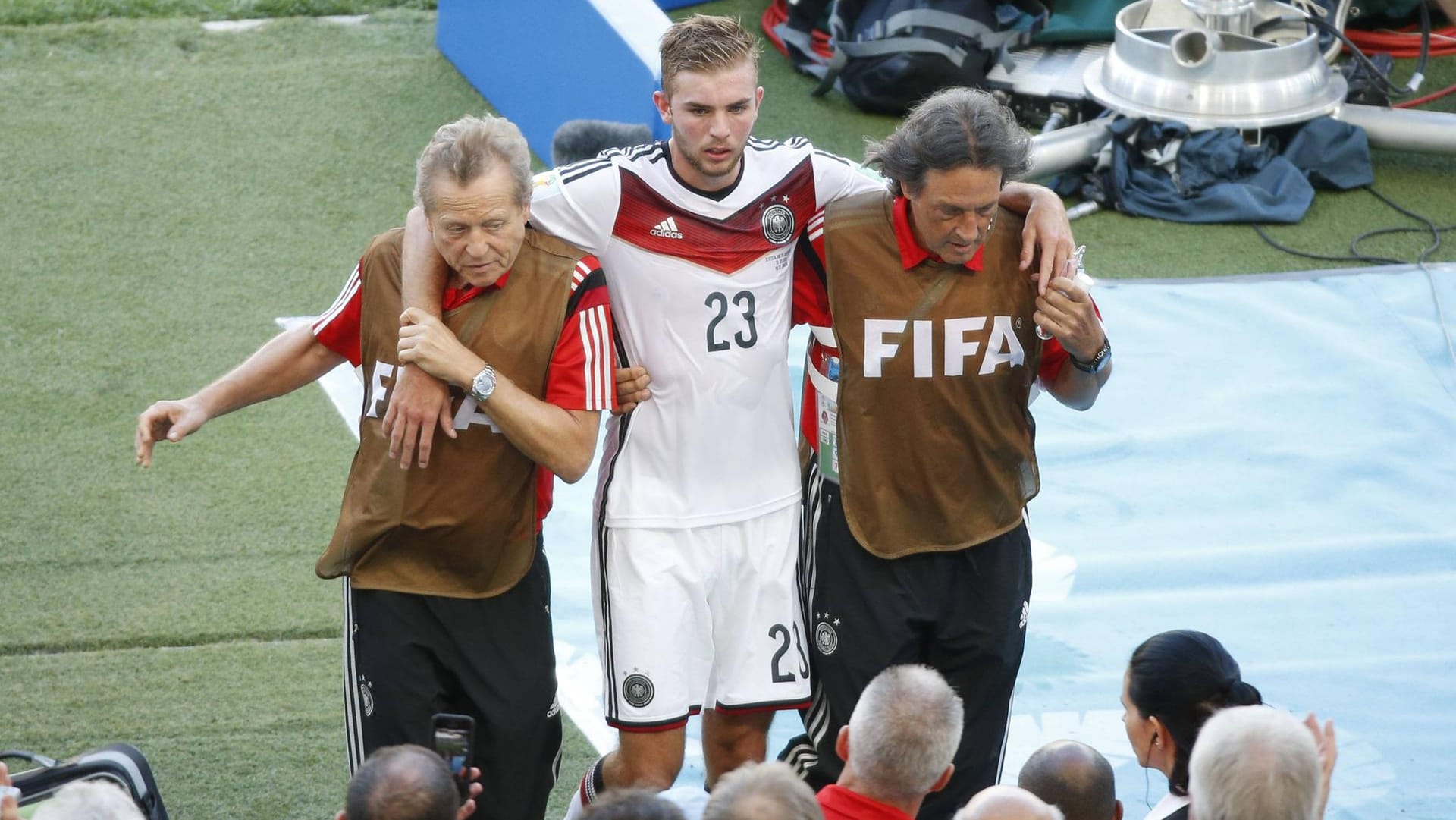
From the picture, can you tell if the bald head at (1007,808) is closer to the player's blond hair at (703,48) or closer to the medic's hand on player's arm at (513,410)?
Result: the medic's hand on player's arm at (513,410)

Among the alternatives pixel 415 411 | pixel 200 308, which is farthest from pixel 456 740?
pixel 200 308

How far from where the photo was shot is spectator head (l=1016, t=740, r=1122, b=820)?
302 cm

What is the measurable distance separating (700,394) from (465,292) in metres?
0.53

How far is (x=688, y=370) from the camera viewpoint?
11.2ft

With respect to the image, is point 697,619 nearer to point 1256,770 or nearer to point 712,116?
point 712,116

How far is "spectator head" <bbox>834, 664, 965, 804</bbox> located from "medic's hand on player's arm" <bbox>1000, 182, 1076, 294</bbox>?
92 cm

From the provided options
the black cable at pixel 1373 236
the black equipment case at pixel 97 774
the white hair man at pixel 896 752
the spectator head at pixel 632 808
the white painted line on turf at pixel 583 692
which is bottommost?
Answer: the white painted line on turf at pixel 583 692

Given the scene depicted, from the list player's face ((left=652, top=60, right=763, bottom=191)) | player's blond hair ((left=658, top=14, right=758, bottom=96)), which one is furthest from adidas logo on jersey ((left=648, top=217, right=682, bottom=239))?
player's blond hair ((left=658, top=14, right=758, bottom=96))

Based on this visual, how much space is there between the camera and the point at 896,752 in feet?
9.04

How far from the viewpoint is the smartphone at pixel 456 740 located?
3.30m

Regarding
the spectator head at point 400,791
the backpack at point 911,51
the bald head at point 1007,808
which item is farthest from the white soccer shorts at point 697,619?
the backpack at point 911,51

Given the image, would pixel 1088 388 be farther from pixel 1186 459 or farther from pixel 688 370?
pixel 1186 459

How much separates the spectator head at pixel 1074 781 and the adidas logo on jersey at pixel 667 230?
1.26 metres

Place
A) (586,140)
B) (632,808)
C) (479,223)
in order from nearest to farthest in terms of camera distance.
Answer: (632,808) → (479,223) → (586,140)
